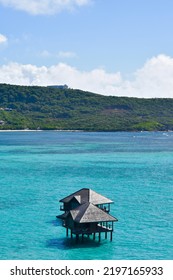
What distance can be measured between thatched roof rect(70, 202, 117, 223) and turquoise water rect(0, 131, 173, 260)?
7.05ft

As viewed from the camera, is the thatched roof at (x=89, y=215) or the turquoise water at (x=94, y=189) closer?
the turquoise water at (x=94, y=189)

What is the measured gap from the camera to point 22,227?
46719 millimetres

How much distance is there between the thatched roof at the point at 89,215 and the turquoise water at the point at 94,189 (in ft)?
7.05

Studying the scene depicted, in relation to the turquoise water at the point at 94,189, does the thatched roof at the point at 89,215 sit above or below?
above

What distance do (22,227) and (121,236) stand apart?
987 centimetres

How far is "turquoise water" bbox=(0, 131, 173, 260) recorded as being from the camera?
132 ft

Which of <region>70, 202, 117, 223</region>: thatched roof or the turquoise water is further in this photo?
<region>70, 202, 117, 223</region>: thatched roof

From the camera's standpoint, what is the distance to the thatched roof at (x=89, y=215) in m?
41.6

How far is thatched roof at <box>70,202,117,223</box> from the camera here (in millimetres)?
41594

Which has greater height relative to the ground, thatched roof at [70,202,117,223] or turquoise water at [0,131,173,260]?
thatched roof at [70,202,117,223]

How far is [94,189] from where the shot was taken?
68500mm

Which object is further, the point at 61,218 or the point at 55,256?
the point at 61,218
